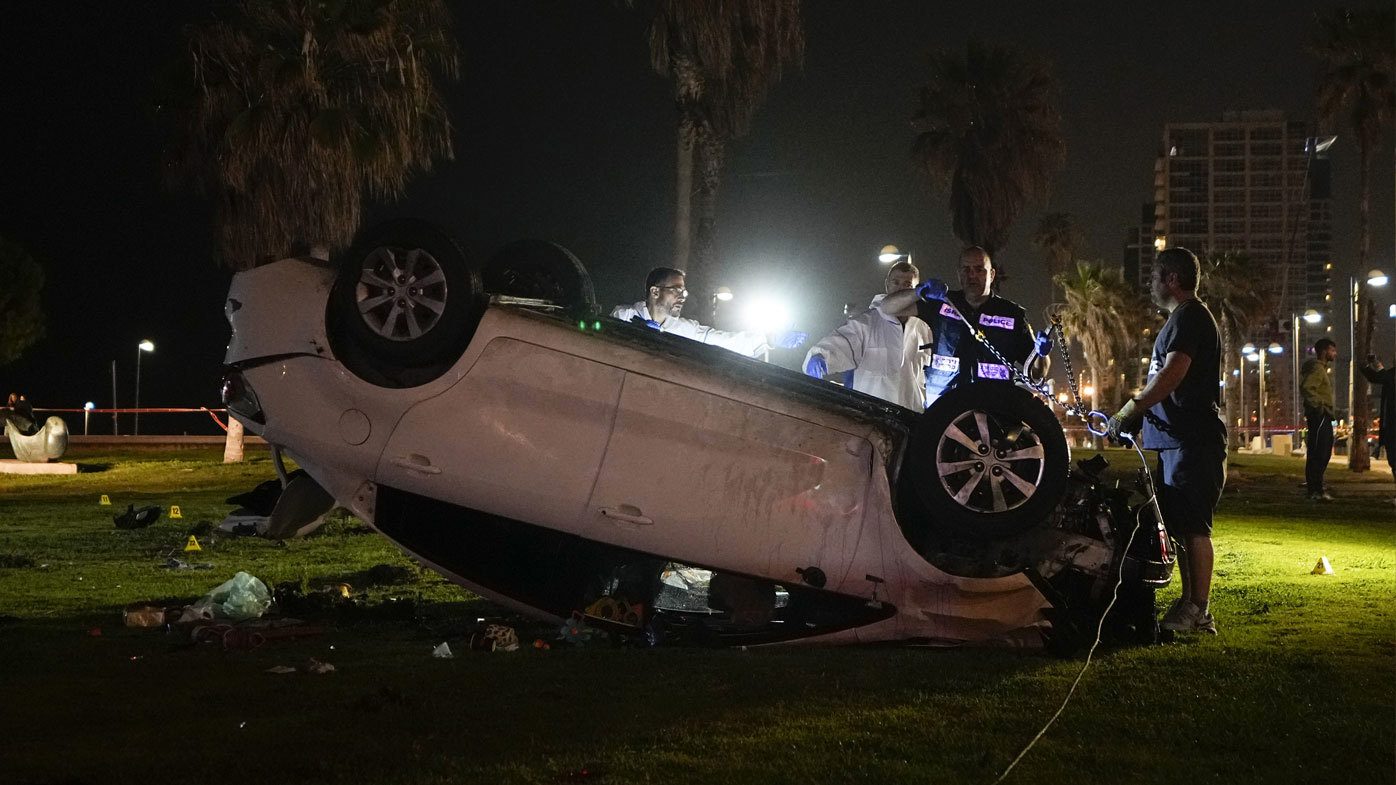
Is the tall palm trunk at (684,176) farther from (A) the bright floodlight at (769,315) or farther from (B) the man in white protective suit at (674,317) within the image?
(B) the man in white protective suit at (674,317)

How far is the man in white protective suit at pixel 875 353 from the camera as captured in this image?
6598 mm

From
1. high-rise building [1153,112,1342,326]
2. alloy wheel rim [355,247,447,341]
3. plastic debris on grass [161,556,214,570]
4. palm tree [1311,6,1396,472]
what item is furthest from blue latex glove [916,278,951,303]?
high-rise building [1153,112,1342,326]

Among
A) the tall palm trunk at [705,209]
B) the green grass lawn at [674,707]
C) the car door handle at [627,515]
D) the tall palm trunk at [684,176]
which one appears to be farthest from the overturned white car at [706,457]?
the tall palm trunk at [684,176]

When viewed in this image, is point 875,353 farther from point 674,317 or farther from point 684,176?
point 684,176

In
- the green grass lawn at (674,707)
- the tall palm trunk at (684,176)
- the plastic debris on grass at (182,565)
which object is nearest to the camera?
the green grass lawn at (674,707)

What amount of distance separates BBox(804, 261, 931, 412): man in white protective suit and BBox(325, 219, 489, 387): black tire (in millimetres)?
2039

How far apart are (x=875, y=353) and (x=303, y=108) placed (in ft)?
46.2

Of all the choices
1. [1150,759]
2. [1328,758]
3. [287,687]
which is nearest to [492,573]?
[287,687]

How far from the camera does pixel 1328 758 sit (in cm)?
381

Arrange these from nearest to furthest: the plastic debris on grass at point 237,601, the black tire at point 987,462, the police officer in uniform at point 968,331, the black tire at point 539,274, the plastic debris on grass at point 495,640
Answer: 1. the black tire at point 987,462
2. the plastic debris on grass at point 495,640
3. the plastic debris on grass at point 237,601
4. the black tire at point 539,274
5. the police officer in uniform at point 968,331

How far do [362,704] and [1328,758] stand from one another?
3.16m

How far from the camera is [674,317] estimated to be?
789 centimetres

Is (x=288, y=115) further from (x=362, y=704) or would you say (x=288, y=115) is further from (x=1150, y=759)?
(x=1150, y=759)

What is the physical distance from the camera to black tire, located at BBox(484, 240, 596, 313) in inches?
256
